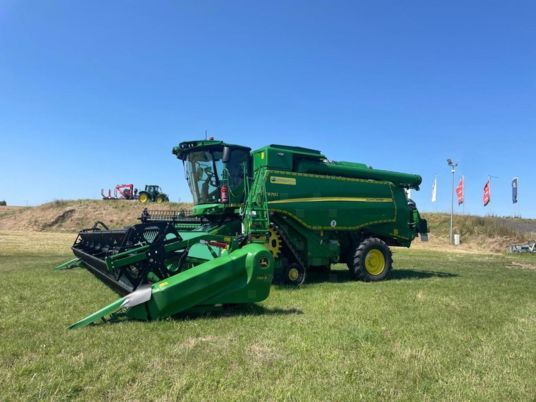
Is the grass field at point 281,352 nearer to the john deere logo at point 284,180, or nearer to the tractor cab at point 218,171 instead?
the john deere logo at point 284,180

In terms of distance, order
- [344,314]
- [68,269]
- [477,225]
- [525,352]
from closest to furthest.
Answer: [525,352] → [344,314] → [68,269] → [477,225]

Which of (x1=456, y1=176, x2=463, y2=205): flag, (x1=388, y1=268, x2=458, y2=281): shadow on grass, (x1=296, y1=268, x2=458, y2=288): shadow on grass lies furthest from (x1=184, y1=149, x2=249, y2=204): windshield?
(x1=456, y1=176, x2=463, y2=205): flag

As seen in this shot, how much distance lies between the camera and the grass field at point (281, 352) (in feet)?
12.1

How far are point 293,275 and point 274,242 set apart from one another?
86cm

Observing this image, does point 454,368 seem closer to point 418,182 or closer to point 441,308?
point 441,308

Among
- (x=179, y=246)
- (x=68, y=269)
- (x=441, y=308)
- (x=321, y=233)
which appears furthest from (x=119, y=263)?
(x=68, y=269)

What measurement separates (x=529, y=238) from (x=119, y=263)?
36675mm

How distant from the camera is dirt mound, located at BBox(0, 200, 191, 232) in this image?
4597 centimetres

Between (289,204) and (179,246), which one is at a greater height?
(289,204)

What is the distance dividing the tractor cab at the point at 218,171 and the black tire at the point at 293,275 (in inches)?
80.5

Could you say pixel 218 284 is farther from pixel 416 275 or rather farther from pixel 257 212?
pixel 416 275

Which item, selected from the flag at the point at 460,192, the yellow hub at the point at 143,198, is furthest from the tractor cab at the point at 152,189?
the flag at the point at 460,192

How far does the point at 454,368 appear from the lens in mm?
4316

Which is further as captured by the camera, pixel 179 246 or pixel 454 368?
pixel 179 246
